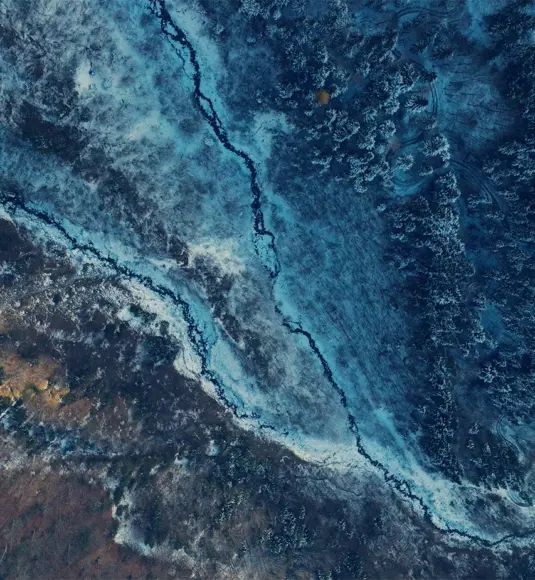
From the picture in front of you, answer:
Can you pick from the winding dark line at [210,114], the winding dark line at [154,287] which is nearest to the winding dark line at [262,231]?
the winding dark line at [210,114]

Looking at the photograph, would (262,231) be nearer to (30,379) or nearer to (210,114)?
(210,114)

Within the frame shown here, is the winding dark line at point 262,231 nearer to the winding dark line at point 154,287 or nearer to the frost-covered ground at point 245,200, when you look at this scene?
the frost-covered ground at point 245,200

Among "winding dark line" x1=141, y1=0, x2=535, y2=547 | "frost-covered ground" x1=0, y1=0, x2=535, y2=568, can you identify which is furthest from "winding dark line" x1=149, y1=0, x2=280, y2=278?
"frost-covered ground" x1=0, y1=0, x2=535, y2=568

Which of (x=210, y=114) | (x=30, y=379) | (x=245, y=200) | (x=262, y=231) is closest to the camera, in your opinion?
(x=30, y=379)

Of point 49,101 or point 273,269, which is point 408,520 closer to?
point 273,269

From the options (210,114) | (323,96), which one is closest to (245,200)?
(210,114)
